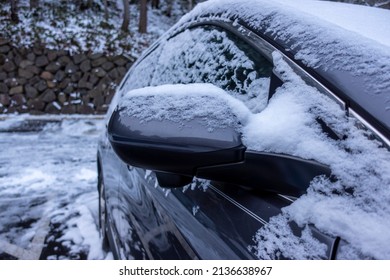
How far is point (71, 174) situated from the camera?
4.56m

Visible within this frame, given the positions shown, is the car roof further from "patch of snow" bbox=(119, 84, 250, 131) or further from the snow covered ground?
the snow covered ground

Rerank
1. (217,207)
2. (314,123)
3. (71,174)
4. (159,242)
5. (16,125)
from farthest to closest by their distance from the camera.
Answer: (16,125) < (71,174) < (159,242) < (217,207) < (314,123)

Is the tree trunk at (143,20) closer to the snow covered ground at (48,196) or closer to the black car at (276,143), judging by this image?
the snow covered ground at (48,196)

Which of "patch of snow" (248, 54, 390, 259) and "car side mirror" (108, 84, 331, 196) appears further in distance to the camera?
"car side mirror" (108, 84, 331, 196)

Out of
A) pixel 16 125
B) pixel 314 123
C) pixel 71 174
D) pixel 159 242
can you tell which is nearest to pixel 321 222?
pixel 314 123

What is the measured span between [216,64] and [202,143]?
547 millimetres

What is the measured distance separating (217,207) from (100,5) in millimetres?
13426

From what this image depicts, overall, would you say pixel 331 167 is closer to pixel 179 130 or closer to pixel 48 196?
pixel 179 130

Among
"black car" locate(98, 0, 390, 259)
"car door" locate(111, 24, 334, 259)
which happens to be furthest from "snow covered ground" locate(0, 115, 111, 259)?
"black car" locate(98, 0, 390, 259)

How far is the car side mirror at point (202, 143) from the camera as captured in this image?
884 mm

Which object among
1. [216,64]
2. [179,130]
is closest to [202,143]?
[179,130]

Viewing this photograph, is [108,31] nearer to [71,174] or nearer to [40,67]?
[40,67]

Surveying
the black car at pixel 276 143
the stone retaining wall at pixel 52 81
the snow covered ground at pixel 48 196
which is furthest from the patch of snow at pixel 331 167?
the stone retaining wall at pixel 52 81

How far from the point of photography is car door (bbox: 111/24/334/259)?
957mm
